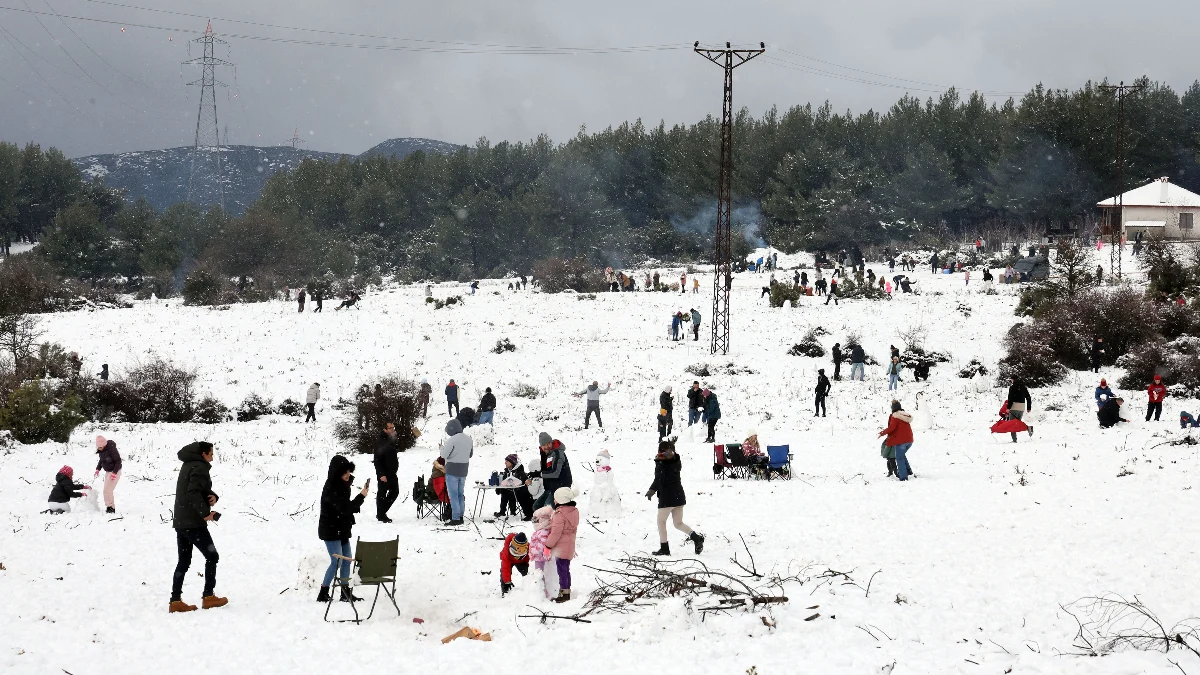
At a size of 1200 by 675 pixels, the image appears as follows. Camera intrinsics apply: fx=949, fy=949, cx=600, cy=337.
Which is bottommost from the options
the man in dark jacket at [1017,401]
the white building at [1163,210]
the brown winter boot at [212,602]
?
the brown winter boot at [212,602]

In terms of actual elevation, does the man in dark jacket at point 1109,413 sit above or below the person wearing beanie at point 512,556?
above

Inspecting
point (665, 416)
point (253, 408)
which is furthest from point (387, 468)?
point (253, 408)

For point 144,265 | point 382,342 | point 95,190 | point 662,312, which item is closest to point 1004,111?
point 662,312

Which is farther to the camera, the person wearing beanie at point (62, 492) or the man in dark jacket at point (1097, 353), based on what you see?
the man in dark jacket at point (1097, 353)

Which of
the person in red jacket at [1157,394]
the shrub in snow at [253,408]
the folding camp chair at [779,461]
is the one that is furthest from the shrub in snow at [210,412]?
the person in red jacket at [1157,394]

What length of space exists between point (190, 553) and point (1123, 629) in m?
8.39

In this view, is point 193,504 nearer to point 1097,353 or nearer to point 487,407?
point 487,407

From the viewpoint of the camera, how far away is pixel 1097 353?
3019cm

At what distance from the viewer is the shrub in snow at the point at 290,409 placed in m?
30.0

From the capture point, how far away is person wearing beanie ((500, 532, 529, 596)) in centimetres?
977

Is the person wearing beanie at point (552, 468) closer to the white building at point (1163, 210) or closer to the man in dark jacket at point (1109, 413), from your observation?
the man in dark jacket at point (1109, 413)

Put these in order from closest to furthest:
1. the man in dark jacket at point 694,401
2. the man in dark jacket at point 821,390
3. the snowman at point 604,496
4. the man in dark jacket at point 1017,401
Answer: the snowman at point 604,496, the man in dark jacket at point 1017,401, the man in dark jacket at point 694,401, the man in dark jacket at point 821,390

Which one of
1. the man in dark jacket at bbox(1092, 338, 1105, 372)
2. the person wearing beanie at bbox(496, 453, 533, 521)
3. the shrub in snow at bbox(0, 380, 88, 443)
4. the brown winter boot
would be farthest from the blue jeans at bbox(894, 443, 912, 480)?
A: the shrub in snow at bbox(0, 380, 88, 443)

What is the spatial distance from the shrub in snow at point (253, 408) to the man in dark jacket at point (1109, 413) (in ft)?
75.9
